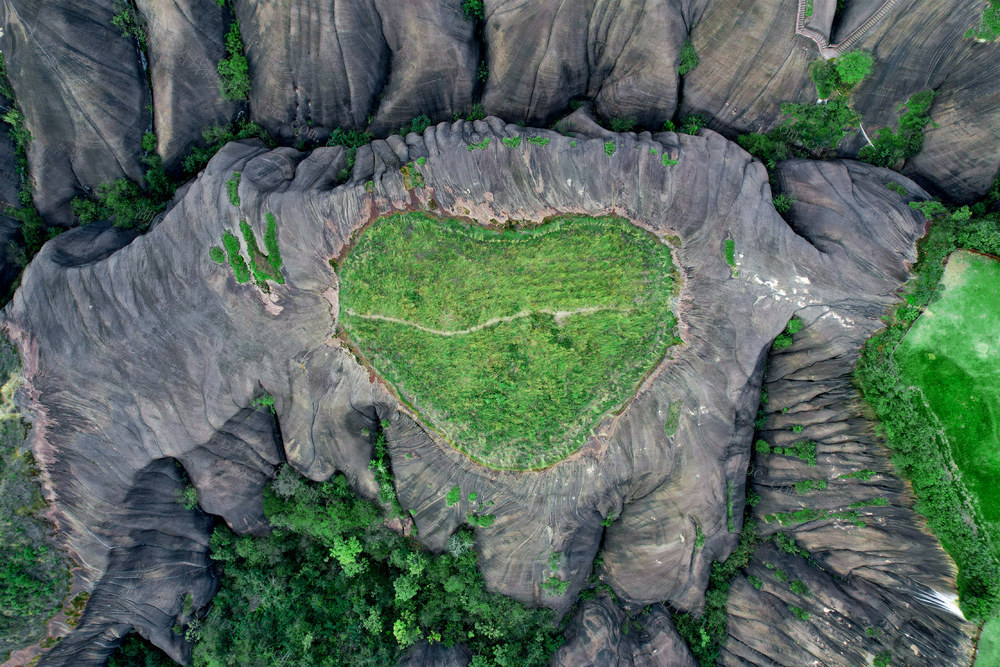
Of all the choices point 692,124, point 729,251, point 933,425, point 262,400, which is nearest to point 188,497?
point 262,400

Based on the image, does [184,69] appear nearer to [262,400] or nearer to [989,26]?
[262,400]

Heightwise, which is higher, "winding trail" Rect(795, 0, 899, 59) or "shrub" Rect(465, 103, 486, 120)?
"winding trail" Rect(795, 0, 899, 59)

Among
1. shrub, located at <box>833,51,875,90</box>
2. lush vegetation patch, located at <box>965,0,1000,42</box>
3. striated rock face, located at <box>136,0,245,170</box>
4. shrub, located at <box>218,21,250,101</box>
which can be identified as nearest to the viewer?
lush vegetation patch, located at <box>965,0,1000,42</box>

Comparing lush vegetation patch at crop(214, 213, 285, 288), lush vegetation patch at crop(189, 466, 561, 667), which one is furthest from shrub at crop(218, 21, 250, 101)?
lush vegetation patch at crop(189, 466, 561, 667)

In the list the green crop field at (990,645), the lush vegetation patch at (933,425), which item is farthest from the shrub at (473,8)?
the green crop field at (990,645)

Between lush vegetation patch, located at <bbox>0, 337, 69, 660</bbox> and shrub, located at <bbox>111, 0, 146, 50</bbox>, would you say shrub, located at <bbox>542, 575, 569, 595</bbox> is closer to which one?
lush vegetation patch, located at <bbox>0, 337, 69, 660</bbox>
